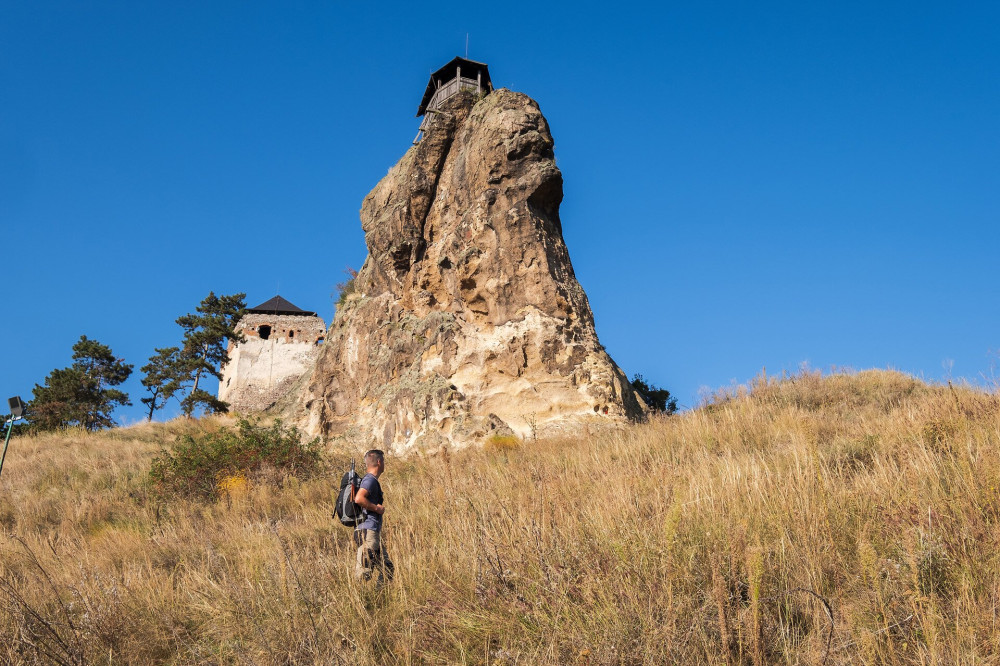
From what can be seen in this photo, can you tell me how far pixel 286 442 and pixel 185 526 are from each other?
442cm

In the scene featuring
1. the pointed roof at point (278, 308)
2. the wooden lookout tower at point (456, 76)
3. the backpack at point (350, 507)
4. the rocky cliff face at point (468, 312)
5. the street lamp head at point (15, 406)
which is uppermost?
the wooden lookout tower at point (456, 76)

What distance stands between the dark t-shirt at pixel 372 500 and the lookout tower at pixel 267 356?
2694cm

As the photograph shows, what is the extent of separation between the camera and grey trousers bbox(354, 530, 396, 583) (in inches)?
172

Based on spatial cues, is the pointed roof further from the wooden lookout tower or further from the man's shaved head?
the man's shaved head

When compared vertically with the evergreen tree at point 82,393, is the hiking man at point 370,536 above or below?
below

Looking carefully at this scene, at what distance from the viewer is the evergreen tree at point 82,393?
86.2ft

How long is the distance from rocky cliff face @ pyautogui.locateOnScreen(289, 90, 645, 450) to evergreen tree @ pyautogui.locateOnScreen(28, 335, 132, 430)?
16342 mm

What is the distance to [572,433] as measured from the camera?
1072cm

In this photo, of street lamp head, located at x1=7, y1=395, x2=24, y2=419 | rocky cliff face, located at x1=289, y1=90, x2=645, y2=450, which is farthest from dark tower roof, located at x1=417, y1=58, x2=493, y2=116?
street lamp head, located at x1=7, y1=395, x2=24, y2=419

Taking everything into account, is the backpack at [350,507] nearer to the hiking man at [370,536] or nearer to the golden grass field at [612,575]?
the hiking man at [370,536]

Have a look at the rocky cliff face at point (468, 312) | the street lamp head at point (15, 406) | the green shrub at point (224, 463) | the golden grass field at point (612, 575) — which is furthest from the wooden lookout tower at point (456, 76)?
the golden grass field at point (612, 575)

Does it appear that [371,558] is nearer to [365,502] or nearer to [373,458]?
[365,502]

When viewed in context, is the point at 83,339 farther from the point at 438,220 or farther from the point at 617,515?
the point at 617,515

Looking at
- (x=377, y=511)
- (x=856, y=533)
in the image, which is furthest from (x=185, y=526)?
(x=856, y=533)
